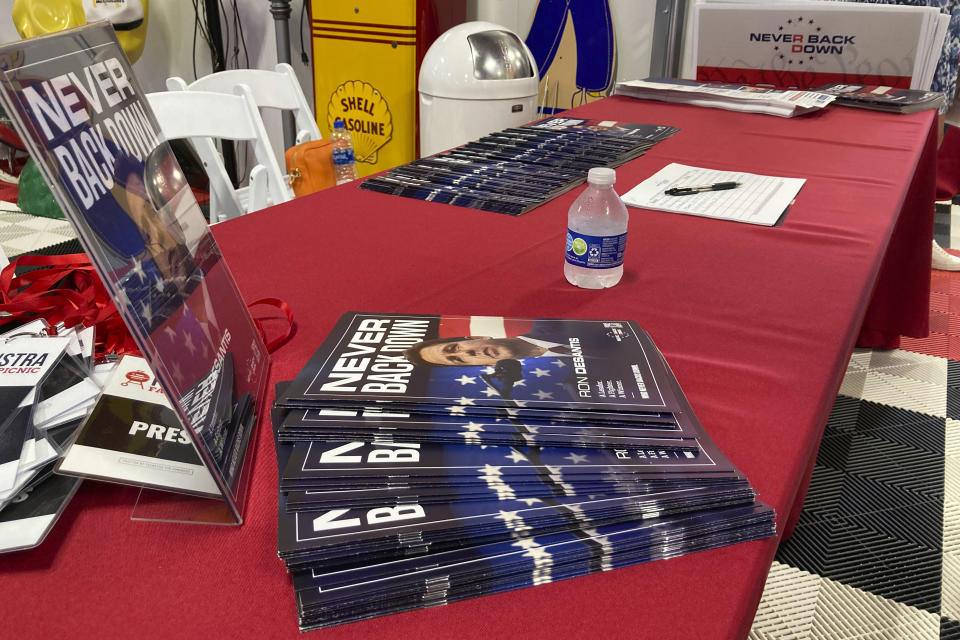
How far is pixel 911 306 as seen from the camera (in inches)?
75.9

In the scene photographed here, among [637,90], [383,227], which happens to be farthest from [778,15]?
[383,227]

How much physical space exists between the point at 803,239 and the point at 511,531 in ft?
A: 2.62

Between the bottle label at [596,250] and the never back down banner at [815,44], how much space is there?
1.60 metres

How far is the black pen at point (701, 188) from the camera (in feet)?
4.09

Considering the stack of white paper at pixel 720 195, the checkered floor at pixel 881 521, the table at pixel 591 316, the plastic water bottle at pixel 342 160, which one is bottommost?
the checkered floor at pixel 881 521

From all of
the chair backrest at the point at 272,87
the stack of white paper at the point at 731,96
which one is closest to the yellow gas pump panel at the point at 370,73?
the chair backrest at the point at 272,87

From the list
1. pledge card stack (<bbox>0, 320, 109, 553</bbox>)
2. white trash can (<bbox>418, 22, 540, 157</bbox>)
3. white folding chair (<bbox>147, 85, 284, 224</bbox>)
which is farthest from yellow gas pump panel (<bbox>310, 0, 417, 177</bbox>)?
pledge card stack (<bbox>0, 320, 109, 553</bbox>)

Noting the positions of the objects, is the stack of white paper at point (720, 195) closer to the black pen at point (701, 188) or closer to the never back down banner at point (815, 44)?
the black pen at point (701, 188)

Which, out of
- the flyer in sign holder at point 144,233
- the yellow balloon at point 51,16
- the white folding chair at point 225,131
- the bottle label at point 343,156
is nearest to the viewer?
the flyer in sign holder at point 144,233

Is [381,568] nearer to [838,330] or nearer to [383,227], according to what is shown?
[838,330]

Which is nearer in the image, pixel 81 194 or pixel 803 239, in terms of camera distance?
pixel 81 194

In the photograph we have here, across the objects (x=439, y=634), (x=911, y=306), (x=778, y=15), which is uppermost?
(x=778, y=15)

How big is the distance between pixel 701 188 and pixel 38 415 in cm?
106

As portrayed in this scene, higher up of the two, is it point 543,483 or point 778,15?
point 778,15
